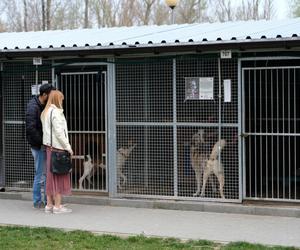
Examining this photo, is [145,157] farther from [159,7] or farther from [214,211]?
[159,7]

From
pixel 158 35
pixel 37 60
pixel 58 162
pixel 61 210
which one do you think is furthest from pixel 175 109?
pixel 37 60

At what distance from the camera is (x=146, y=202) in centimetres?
941

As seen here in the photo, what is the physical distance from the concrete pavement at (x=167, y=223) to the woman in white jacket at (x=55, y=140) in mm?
298

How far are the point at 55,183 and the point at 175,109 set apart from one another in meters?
2.11

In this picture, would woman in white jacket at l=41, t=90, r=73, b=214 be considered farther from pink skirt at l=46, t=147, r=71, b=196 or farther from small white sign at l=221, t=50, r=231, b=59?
small white sign at l=221, t=50, r=231, b=59

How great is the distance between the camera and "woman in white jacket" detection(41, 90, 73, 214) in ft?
28.9

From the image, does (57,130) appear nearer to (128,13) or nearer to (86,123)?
(86,123)

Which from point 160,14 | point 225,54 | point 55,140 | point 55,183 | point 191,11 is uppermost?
point 191,11

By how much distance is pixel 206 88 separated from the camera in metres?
9.22

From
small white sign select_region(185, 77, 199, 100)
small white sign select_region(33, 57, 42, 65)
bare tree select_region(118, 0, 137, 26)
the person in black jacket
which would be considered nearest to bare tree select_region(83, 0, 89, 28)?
bare tree select_region(118, 0, 137, 26)

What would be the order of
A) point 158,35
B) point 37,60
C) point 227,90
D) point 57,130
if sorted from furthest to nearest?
1. point 158,35
2. point 37,60
3. point 227,90
4. point 57,130

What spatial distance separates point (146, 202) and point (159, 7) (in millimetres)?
26883

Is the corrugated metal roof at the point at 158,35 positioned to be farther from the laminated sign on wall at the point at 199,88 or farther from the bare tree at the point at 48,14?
the bare tree at the point at 48,14

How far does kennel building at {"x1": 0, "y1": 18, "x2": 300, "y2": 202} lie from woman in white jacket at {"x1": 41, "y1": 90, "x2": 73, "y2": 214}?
945 mm
